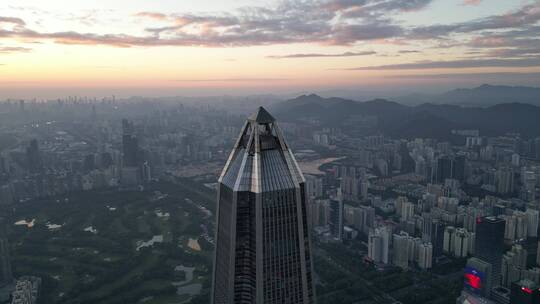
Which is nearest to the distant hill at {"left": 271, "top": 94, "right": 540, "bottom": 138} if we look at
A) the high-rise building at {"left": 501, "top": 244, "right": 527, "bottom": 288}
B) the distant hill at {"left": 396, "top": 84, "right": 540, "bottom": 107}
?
the distant hill at {"left": 396, "top": 84, "right": 540, "bottom": 107}

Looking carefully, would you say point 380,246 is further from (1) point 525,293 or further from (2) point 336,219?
(1) point 525,293

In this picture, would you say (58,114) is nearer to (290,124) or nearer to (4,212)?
(290,124)

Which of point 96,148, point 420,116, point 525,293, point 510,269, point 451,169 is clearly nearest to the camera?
point 525,293

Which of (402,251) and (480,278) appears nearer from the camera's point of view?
(480,278)

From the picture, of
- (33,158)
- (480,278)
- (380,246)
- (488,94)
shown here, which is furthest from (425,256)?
(488,94)

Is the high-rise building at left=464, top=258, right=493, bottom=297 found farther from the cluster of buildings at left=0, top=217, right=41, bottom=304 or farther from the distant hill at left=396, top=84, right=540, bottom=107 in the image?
the distant hill at left=396, top=84, right=540, bottom=107

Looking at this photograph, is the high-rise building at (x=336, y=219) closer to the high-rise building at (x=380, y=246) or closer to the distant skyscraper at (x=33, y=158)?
the high-rise building at (x=380, y=246)
